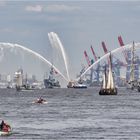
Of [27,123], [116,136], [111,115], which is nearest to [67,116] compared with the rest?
[111,115]

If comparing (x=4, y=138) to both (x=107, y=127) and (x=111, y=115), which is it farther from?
(x=111, y=115)

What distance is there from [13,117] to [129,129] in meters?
31.2

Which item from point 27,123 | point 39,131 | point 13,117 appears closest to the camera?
point 39,131

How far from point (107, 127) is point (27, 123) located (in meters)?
13.5

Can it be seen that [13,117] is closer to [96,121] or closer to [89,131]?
[96,121]

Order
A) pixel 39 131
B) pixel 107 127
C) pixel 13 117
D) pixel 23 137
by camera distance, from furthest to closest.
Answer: pixel 13 117, pixel 107 127, pixel 39 131, pixel 23 137

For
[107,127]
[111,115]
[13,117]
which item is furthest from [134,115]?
[107,127]

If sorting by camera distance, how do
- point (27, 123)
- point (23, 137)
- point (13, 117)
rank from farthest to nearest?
point (13, 117), point (27, 123), point (23, 137)

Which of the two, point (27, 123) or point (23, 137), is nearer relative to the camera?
point (23, 137)

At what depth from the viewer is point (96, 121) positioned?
391ft

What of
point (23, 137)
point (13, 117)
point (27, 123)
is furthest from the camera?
point (13, 117)

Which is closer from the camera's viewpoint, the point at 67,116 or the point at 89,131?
the point at 89,131

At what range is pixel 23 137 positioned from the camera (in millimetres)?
91062

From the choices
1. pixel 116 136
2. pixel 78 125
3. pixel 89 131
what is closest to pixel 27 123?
pixel 78 125
